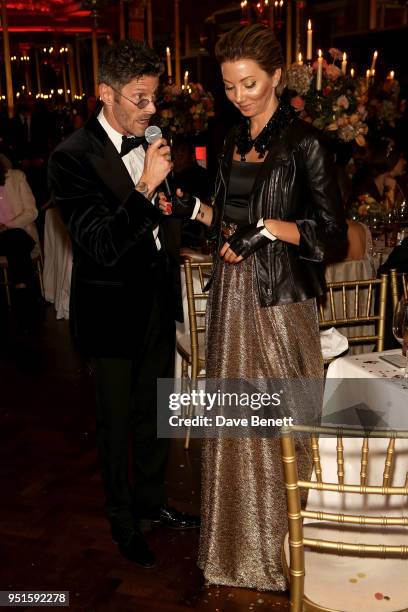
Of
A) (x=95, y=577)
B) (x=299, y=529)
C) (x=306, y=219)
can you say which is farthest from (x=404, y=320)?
(x=95, y=577)

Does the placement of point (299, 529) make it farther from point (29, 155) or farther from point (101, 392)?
point (29, 155)

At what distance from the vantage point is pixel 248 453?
235 cm

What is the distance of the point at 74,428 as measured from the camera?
3791 mm

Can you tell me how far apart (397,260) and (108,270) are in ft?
4.32

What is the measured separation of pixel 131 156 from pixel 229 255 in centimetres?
56

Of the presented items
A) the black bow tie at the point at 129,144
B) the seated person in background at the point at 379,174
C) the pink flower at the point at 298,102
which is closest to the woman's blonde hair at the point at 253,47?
the black bow tie at the point at 129,144

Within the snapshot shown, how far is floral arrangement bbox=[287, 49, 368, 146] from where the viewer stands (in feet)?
14.3

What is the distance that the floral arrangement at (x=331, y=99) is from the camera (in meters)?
4.37

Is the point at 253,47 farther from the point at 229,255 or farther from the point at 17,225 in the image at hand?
the point at 17,225

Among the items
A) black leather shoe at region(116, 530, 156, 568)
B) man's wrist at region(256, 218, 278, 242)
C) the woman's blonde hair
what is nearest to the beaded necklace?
the woman's blonde hair

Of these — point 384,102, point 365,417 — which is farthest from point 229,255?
point 384,102

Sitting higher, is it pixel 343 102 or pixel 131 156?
pixel 343 102

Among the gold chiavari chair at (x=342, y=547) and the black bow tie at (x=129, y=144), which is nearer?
the gold chiavari chair at (x=342, y=547)

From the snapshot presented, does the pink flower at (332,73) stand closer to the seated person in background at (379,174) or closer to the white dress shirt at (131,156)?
the seated person in background at (379,174)
